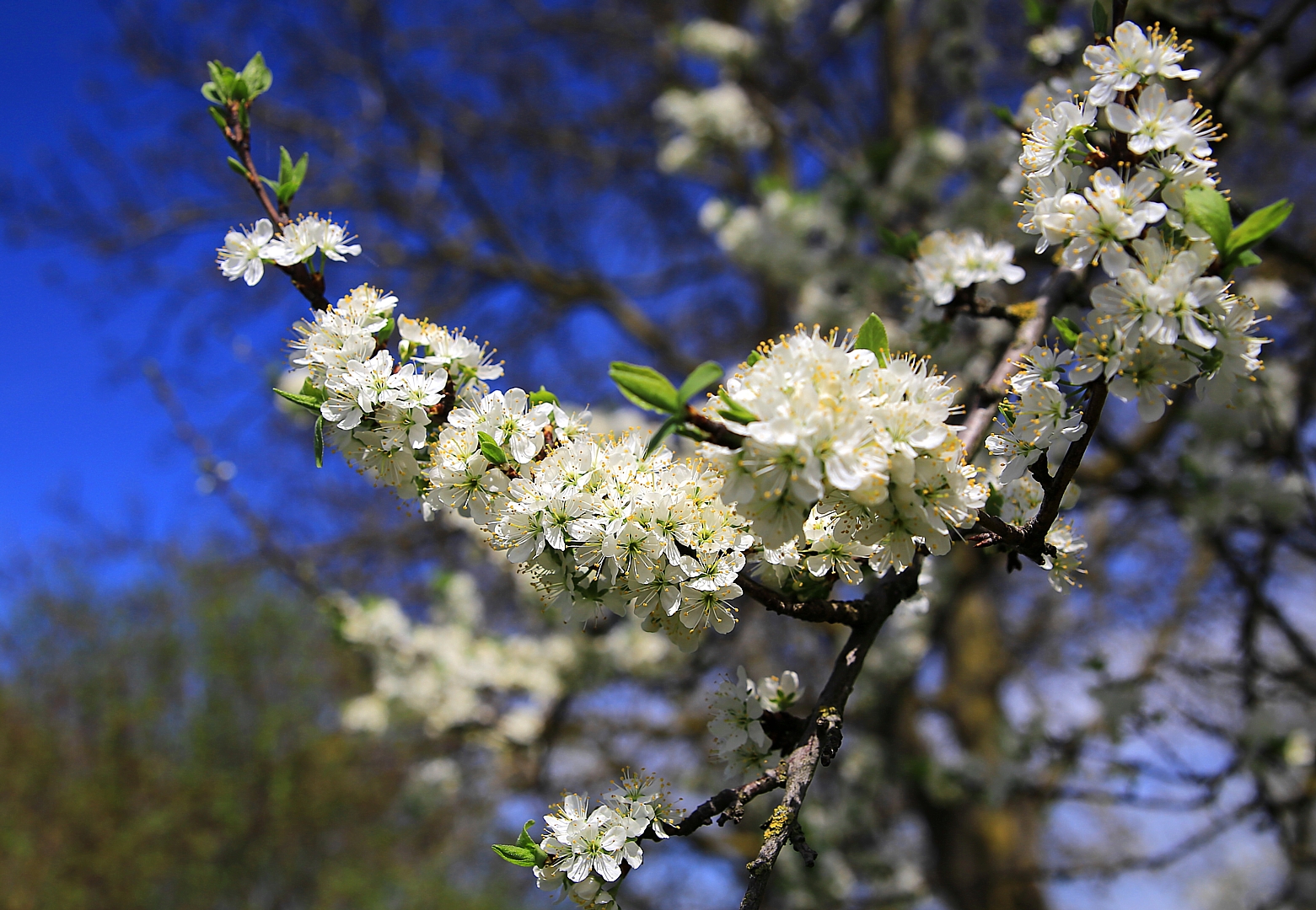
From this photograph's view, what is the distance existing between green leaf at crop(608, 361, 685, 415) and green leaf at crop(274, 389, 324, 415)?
692 mm

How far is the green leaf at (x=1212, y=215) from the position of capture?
1.16 m

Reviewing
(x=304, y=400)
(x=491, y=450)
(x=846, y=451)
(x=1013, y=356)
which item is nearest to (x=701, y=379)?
(x=846, y=451)

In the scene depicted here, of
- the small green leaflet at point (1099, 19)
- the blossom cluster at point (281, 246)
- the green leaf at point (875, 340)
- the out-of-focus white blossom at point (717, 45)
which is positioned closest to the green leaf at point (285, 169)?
the blossom cluster at point (281, 246)

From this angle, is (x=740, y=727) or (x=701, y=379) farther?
(x=740, y=727)

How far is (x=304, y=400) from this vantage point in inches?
58.3

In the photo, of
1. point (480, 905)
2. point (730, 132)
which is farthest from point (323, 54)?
point (480, 905)

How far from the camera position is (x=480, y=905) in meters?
10.5

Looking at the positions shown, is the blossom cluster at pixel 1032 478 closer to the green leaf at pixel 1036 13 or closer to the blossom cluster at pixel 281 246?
the blossom cluster at pixel 281 246

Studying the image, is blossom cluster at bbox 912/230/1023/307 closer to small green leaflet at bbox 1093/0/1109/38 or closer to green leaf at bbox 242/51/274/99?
small green leaflet at bbox 1093/0/1109/38

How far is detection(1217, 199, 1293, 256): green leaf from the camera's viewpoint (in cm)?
112

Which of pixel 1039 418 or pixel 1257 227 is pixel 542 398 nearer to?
pixel 1039 418

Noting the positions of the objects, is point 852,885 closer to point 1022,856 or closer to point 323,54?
point 1022,856

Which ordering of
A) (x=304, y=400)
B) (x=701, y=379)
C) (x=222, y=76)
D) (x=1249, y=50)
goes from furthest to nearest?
(x=1249, y=50) < (x=222, y=76) < (x=304, y=400) < (x=701, y=379)

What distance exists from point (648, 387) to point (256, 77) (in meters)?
1.45
